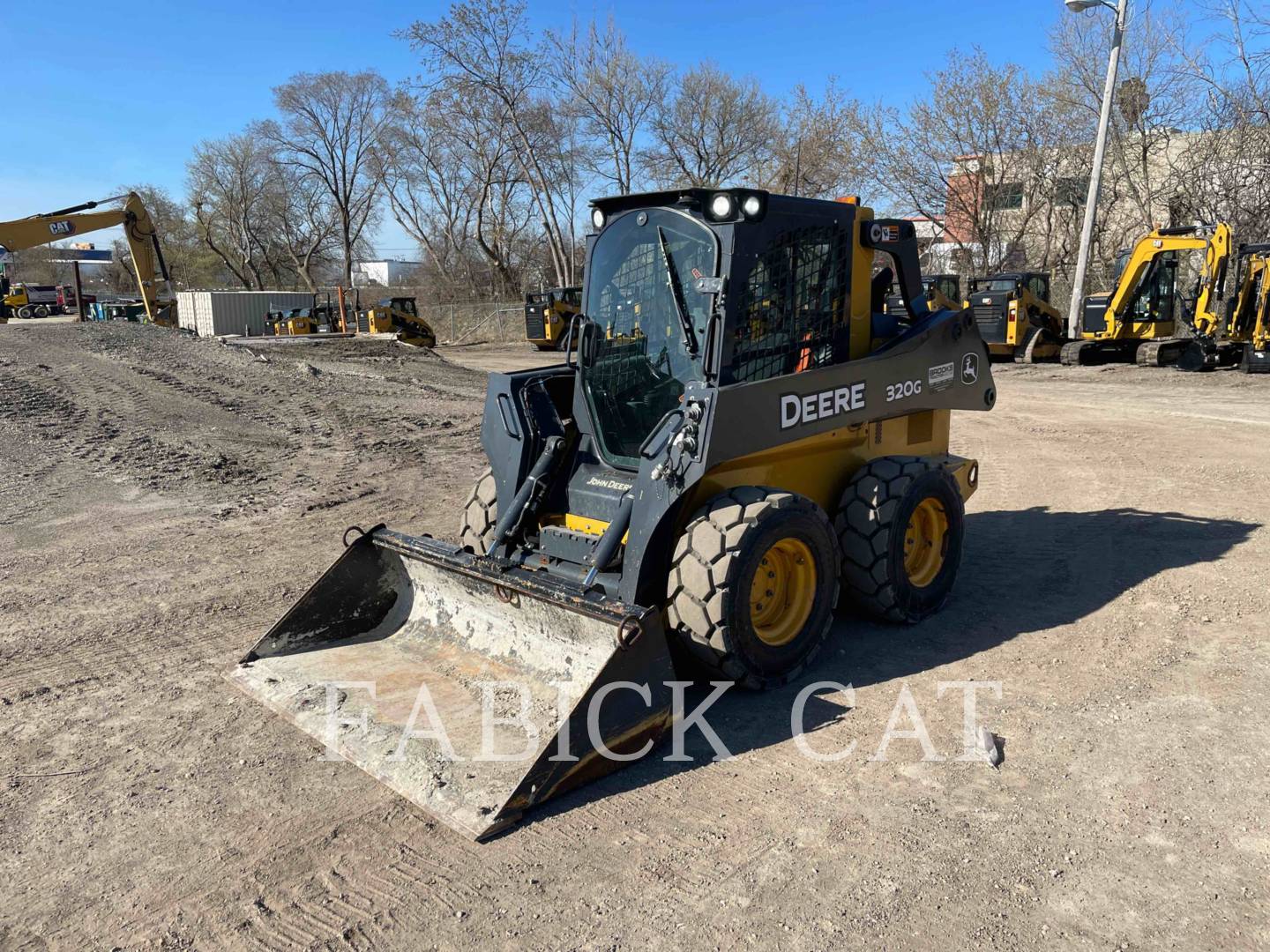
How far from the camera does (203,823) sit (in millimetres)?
3338

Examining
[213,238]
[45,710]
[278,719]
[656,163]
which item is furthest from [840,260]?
[213,238]

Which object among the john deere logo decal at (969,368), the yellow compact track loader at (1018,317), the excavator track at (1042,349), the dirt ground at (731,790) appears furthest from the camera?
the excavator track at (1042,349)

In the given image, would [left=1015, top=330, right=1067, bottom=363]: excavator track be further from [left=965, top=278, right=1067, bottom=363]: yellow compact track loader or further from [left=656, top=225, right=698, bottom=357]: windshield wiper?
[left=656, top=225, right=698, bottom=357]: windshield wiper

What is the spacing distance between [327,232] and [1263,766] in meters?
58.3

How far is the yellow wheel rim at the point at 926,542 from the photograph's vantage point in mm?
5254

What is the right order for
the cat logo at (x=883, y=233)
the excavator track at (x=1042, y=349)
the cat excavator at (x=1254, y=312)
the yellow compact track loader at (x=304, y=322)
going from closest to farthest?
1. the cat logo at (x=883, y=233)
2. the cat excavator at (x=1254, y=312)
3. the excavator track at (x=1042, y=349)
4. the yellow compact track loader at (x=304, y=322)

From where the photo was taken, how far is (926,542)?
17.7 feet

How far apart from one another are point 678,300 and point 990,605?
2687 millimetres

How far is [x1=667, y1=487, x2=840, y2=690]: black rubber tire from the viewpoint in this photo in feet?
12.8

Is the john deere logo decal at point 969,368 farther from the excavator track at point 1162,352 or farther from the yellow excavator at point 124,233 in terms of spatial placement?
the yellow excavator at point 124,233

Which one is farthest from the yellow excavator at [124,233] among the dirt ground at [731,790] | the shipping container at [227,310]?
the dirt ground at [731,790]

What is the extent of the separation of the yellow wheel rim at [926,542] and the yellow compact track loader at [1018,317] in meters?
17.6

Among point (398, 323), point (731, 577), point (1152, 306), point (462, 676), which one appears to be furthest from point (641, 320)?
point (398, 323)

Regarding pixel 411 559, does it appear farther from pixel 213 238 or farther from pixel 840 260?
pixel 213 238
